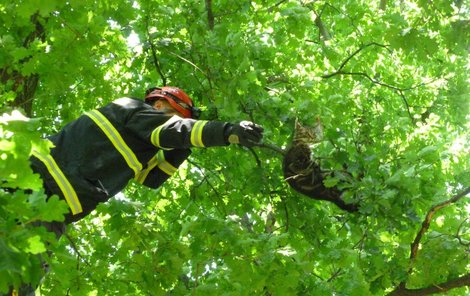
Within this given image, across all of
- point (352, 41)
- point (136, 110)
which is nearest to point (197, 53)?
point (136, 110)

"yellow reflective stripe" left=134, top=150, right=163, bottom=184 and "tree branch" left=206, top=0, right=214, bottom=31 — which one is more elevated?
"tree branch" left=206, top=0, right=214, bottom=31

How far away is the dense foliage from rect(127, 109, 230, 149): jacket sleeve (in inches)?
28.0

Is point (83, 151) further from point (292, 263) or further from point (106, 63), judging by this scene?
point (106, 63)

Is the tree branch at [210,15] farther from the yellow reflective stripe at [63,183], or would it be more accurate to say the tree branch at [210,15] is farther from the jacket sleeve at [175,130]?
the yellow reflective stripe at [63,183]

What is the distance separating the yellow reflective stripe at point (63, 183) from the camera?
392 centimetres

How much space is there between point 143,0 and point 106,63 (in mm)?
1422

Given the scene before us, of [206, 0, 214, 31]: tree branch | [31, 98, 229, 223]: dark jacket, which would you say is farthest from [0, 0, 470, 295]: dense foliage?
[31, 98, 229, 223]: dark jacket

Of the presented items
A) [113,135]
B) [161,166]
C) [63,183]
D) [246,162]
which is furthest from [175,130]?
[246,162]

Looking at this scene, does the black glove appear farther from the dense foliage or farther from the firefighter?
the dense foliage

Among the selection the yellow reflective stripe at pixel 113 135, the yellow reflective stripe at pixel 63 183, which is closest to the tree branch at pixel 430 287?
the yellow reflective stripe at pixel 113 135

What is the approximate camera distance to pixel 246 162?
6039 millimetres

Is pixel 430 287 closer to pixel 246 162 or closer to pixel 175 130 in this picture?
pixel 246 162

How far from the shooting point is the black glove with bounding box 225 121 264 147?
3.47 metres

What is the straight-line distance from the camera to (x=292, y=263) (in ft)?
14.6
